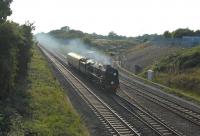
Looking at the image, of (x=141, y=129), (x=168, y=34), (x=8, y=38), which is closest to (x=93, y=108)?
(x=141, y=129)

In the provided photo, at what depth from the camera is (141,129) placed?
A: 2547cm

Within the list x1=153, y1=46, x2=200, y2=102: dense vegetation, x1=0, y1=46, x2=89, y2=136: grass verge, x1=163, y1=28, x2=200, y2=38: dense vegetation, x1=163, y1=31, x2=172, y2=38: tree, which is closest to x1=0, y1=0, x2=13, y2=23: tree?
x1=0, y1=46, x2=89, y2=136: grass verge

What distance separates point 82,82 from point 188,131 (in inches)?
923

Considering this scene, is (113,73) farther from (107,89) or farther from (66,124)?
(66,124)

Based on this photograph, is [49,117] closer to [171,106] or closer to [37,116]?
[37,116]

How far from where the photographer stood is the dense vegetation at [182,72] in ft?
143

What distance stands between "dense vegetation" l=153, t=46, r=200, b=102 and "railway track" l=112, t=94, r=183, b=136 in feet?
27.3

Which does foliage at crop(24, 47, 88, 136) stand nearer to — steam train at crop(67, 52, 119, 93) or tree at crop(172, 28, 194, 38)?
steam train at crop(67, 52, 119, 93)

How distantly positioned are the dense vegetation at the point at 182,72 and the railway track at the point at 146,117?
328 inches

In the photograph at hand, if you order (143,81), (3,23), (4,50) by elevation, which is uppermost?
(3,23)

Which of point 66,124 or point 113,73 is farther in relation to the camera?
point 113,73

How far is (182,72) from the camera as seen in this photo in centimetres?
5038

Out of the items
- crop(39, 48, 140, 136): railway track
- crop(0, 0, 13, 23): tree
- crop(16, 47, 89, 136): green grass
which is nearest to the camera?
crop(16, 47, 89, 136): green grass

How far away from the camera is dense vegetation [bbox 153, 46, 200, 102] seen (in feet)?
143
